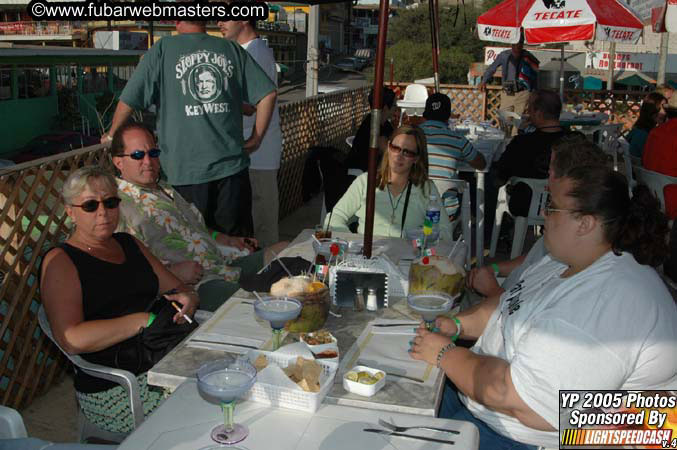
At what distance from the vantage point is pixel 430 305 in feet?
7.13

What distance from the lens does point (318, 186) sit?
304 inches

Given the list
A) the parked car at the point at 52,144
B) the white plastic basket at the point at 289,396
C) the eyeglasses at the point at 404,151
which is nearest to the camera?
the white plastic basket at the point at 289,396

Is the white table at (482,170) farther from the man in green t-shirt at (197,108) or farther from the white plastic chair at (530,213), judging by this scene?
the man in green t-shirt at (197,108)

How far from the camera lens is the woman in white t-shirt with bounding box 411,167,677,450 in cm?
163

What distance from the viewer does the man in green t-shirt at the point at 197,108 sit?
3.56m

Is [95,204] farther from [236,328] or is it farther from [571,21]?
[571,21]

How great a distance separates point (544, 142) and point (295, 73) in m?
48.1

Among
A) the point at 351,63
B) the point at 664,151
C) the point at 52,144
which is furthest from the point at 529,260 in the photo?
the point at 351,63

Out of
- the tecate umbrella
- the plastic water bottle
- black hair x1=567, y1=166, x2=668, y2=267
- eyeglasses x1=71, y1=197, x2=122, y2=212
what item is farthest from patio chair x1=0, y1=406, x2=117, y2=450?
the tecate umbrella

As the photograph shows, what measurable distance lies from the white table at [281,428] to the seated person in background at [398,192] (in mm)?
1958

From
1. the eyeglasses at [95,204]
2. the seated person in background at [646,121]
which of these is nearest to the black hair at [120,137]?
the eyeglasses at [95,204]

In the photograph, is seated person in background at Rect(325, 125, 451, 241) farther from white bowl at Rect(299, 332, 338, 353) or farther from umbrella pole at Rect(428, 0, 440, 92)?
umbrella pole at Rect(428, 0, 440, 92)

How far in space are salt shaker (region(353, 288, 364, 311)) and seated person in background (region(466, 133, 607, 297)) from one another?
0.76 meters

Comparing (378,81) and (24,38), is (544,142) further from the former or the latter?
(24,38)
